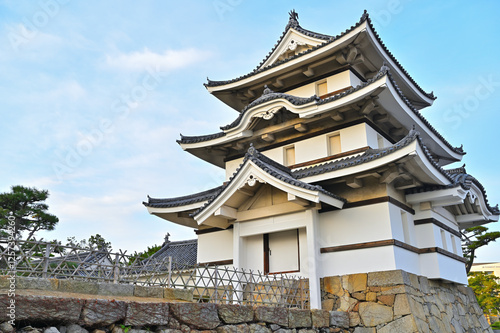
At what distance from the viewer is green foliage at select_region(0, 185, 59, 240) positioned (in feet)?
59.9

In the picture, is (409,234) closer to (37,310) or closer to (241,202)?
(241,202)

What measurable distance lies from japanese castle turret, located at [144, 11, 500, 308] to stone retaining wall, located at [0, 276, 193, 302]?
382 centimetres

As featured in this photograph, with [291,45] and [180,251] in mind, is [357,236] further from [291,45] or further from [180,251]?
[180,251]

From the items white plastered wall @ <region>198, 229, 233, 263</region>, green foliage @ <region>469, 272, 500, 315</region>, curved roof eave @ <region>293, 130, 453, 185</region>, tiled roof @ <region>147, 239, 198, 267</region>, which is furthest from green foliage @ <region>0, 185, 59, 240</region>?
green foliage @ <region>469, 272, 500, 315</region>

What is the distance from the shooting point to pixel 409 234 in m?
9.47

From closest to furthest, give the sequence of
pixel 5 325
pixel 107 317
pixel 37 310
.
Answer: pixel 5 325, pixel 37 310, pixel 107 317

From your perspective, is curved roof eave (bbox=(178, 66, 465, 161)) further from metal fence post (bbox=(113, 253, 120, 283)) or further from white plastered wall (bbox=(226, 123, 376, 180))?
metal fence post (bbox=(113, 253, 120, 283))

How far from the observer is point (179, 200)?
1215 cm

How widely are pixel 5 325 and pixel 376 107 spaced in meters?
9.35

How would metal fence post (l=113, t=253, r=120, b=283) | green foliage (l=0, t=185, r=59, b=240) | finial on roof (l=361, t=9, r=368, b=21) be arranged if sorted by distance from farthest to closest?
green foliage (l=0, t=185, r=59, b=240) → finial on roof (l=361, t=9, r=368, b=21) → metal fence post (l=113, t=253, r=120, b=283)

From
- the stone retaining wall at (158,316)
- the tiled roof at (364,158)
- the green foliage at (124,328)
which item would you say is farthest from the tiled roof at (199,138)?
the green foliage at (124,328)

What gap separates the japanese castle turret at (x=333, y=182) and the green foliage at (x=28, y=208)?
935 centimetres

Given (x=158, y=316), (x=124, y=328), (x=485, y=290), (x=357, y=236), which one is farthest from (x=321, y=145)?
(x=485, y=290)

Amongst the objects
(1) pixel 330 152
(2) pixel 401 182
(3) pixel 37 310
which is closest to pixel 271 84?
(1) pixel 330 152
